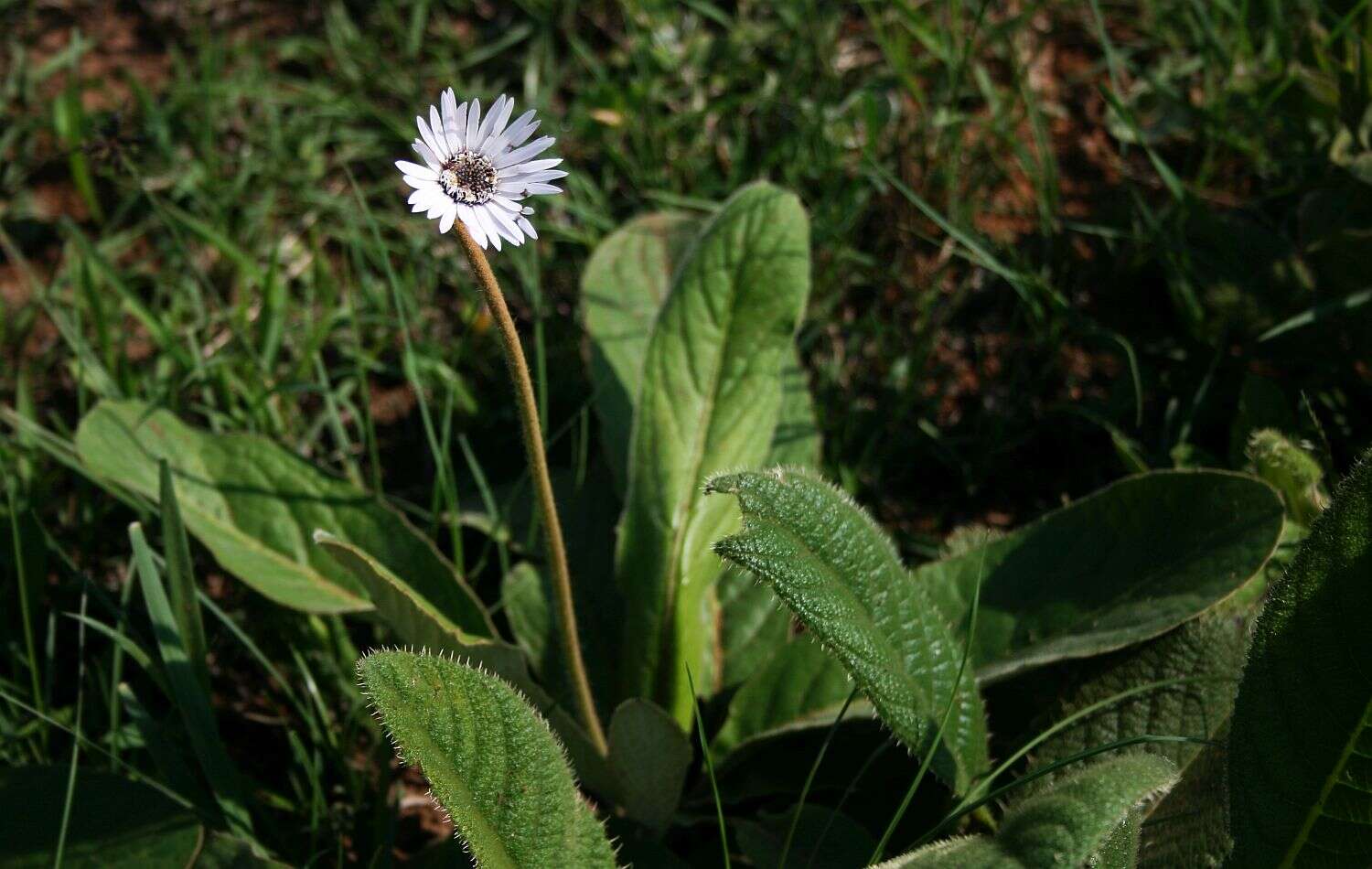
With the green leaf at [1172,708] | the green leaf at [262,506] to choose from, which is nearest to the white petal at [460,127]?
the green leaf at [262,506]

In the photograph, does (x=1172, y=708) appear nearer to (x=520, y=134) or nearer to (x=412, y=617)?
(x=412, y=617)

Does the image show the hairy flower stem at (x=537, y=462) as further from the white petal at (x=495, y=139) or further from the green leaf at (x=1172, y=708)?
the green leaf at (x=1172, y=708)

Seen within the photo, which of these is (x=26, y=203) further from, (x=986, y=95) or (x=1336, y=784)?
(x=1336, y=784)

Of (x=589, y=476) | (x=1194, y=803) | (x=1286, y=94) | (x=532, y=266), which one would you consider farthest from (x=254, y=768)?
(x=1286, y=94)

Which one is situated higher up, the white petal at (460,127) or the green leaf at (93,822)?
the white petal at (460,127)

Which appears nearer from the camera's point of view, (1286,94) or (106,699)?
(106,699)

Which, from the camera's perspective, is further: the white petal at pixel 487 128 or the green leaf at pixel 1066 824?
the white petal at pixel 487 128

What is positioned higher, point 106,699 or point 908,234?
point 908,234
